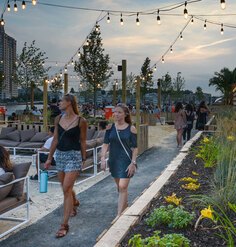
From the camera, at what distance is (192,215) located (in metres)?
3.10

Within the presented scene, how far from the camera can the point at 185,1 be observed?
37.3ft

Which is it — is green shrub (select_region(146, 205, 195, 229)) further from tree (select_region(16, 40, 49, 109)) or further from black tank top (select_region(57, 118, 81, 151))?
tree (select_region(16, 40, 49, 109))

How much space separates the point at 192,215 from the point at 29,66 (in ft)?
87.0

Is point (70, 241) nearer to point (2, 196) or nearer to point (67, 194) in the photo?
point (67, 194)

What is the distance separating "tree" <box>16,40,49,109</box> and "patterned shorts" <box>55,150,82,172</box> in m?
24.2

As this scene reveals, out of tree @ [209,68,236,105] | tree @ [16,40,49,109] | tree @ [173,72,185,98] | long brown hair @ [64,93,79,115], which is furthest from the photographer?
tree @ [173,72,185,98]

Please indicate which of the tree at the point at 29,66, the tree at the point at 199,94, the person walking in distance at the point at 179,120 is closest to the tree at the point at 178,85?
the tree at the point at 199,94

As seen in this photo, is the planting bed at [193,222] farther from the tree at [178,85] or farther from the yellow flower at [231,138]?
the tree at [178,85]

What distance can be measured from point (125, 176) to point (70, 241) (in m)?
0.87

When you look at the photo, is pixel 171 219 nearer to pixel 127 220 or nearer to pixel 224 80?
pixel 127 220

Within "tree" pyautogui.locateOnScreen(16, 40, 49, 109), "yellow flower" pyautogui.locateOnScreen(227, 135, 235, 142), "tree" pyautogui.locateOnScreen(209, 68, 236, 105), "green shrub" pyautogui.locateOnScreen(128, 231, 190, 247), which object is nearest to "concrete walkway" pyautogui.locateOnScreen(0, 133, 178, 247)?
"yellow flower" pyautogui.locateOnScreen(227, 135, 235, 142)

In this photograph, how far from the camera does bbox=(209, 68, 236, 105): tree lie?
122 feet

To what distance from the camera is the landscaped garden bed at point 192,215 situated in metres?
2.55

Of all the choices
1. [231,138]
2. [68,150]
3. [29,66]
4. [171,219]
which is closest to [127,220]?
[171,219]
